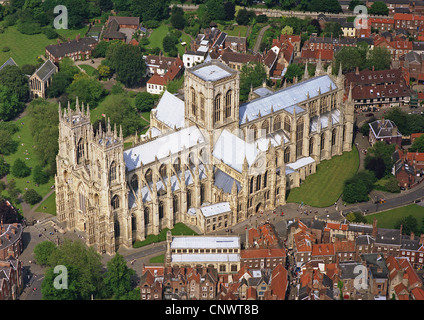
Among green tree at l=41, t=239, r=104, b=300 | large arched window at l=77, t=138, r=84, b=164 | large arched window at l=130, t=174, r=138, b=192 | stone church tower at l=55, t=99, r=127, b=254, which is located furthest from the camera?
large arched window at l=130, t=174, r=138, b=192

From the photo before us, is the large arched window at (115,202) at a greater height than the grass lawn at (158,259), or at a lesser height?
greater

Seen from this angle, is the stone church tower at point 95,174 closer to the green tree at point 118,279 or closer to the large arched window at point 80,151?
the large arched window at point 80,151

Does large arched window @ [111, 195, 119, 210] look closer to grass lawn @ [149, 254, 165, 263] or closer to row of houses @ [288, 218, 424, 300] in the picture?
grass lawn @ [149, 254, 165, 263]

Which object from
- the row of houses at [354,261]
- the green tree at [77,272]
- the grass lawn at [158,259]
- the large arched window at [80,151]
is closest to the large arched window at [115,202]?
the green tree at [77,272]

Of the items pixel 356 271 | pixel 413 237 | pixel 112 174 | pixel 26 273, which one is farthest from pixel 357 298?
pixel 26 273

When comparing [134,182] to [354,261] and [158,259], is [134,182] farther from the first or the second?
[354,261]

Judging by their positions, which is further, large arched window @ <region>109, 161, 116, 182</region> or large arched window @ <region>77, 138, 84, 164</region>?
large arched window @ <region>77, 138, 84, 164</region>

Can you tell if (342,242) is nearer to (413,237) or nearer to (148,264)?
(413,237)

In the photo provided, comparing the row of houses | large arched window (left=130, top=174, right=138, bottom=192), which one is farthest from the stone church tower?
the row of houses
